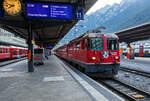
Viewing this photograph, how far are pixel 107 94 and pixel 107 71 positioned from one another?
14.5ft

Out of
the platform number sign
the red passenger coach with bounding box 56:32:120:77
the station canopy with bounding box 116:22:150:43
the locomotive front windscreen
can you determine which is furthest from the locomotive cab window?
the station canopy with bounding box 116:22:150:43

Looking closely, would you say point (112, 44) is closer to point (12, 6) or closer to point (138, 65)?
point (12, 6)

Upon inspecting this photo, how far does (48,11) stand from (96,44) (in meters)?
4.32

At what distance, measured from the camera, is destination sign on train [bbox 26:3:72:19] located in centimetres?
1018

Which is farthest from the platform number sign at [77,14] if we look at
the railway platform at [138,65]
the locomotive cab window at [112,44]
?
the railway platform at [138,65]

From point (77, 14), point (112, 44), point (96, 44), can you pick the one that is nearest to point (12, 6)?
point (77, 14)

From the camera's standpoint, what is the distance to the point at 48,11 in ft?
34.7

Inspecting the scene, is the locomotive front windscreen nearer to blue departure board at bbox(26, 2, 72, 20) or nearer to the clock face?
blue departure board at bbox(26, 2, 72, 20)

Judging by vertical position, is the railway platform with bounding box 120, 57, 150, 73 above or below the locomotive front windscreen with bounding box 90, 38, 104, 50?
below

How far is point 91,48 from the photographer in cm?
950

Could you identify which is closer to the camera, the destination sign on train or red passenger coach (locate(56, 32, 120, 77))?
red passenger coach (locate(56, 32, 120, 77))

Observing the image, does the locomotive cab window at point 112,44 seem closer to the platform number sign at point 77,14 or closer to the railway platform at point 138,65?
the platform number sign at point 77,14

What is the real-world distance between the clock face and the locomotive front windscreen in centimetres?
516

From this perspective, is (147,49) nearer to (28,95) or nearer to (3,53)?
(3,53)
